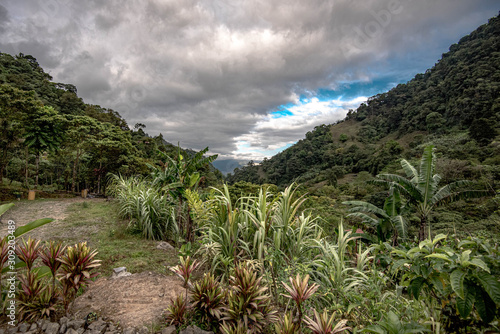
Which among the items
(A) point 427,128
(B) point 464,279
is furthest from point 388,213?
(A) point 427,128

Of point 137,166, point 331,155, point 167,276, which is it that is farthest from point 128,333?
point 331,155

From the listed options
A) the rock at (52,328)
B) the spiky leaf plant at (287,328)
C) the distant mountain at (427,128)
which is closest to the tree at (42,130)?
the rock at (52,328)

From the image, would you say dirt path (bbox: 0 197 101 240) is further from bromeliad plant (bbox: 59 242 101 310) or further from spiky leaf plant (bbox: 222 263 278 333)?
spiky leaf plant (bbox: 222 263 278 333)

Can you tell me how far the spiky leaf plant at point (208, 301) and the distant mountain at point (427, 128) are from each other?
58.7 ft

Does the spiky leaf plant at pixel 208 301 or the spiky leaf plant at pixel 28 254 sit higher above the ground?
the spiky leaf plant at pixel 28 254

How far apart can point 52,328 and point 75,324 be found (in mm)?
167

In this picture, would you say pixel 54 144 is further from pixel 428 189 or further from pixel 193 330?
pixel 428 189

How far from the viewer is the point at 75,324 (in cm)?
200

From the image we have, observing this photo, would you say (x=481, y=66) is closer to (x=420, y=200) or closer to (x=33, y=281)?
(x=420, y=200)

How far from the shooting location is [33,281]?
6.82 ft

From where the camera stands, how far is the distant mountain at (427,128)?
24.0 meters

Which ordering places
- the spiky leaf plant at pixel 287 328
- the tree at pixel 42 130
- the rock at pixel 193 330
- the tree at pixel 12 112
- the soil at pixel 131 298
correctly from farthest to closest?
the tree at pixel 42 130, the tree at pixel 12 112, the soil at pixel 131 298, the rock at pixel 193 330, the spiky leaf plant at pixel 287 328

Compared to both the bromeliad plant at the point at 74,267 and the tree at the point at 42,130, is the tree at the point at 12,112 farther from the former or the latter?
the bromeliad plant at the point at 74,267

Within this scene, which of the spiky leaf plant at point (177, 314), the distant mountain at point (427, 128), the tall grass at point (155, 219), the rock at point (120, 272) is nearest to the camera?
the spiky leaf plant at point (177, 314)
